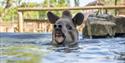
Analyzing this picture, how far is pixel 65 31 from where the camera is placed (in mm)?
5105

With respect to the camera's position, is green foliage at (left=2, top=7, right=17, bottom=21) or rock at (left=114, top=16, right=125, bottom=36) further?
green foliage at (left=2, top=7, right=17, bottom=21)

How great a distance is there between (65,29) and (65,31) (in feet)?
0.23

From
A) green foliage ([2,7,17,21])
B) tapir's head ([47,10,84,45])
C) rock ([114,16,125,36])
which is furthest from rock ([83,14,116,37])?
green foliage ([2,7,17,21])

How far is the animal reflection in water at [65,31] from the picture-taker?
15.9 ft

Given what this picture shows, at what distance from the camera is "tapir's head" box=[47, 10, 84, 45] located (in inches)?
190

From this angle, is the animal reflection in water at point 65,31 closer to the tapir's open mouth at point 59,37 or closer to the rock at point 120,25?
the tapir's open mouth at point 59,37

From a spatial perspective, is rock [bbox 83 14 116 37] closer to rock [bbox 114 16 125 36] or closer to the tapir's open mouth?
rock [bbox 114 16 125 36]

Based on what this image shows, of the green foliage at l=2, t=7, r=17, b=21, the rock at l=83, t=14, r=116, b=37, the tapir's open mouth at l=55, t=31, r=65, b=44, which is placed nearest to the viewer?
the tapir's open mouth at l=55, t=31, r=65, b=44

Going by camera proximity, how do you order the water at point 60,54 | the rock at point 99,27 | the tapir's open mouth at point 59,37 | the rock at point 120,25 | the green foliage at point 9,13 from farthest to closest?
1. the green foliage at point 9,13
2. the rock at point 120,25
3. the rock at point 99,27
4. the tapir's open mouth at point 59,37
5. the water at point 60,54

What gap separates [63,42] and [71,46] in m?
0.24

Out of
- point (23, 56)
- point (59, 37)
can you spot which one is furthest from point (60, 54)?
point (59, 37)

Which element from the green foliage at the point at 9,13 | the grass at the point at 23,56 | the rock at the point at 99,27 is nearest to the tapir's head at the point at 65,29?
the grass at the point at 23,56

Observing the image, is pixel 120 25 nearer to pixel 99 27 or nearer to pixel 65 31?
pixel 99 27

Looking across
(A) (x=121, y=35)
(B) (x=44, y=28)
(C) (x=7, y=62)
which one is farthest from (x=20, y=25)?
(C) (x=7, y=62)
